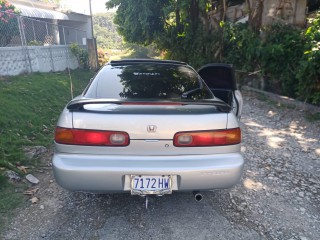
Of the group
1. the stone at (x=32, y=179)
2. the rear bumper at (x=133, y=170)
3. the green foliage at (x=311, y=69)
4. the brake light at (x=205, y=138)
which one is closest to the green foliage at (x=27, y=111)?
the stone at (x=32, y=179)

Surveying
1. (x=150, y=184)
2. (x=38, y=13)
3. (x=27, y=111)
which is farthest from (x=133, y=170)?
(x=38, y=13)

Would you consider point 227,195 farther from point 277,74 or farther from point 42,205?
point 277,74

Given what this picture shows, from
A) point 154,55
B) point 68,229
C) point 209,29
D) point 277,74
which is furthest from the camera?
point 154,55

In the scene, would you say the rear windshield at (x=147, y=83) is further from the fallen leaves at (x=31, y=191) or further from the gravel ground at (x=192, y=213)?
the fallen leaves at (x=31, y=191)

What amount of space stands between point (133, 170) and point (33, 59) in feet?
28.3

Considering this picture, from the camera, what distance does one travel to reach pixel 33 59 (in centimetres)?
954

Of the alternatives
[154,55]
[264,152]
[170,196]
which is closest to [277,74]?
[264,152]

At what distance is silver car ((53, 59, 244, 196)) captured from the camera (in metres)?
2.38

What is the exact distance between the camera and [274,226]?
2705 millimetres

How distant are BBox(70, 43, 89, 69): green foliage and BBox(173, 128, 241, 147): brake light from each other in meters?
12.6

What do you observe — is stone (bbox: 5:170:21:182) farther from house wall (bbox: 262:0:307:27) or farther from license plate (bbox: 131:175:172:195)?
house wall (bbox: 262:0:307:27)

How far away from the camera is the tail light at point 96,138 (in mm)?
2406

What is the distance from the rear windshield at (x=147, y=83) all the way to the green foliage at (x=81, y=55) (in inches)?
437

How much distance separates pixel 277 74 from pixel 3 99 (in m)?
6.95
